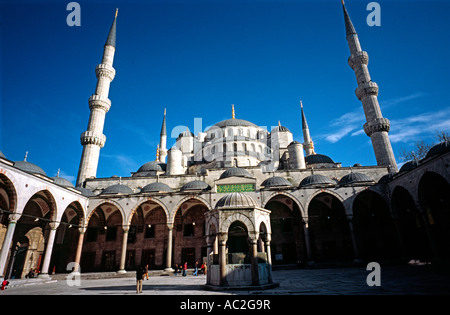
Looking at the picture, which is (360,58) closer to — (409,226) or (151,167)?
(409,226)

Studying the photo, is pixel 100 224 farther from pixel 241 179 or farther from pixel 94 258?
pixel 241 179

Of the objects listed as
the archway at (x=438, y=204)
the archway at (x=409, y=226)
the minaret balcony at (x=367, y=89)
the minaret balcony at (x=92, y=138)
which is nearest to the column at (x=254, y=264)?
the archway at (x=438, y=204)

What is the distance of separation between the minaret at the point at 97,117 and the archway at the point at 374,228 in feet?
82.4

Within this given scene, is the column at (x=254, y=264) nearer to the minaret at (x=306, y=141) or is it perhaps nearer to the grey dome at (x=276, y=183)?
the grey dome at (x=276, y=183)

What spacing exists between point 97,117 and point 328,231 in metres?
25.8

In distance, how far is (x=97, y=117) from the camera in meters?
26.2

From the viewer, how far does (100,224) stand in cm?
2139

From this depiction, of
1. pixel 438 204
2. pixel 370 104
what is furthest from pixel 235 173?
pixel 370 104

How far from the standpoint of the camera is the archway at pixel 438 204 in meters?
14.9

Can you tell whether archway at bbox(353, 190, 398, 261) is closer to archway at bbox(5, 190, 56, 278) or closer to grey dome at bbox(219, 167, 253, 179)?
grey dome at bbox(219, 167, 253, 179)

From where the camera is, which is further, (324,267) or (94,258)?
(94,258)

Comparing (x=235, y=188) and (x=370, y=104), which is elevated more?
(x=370, y=104)

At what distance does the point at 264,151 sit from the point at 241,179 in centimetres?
1205
